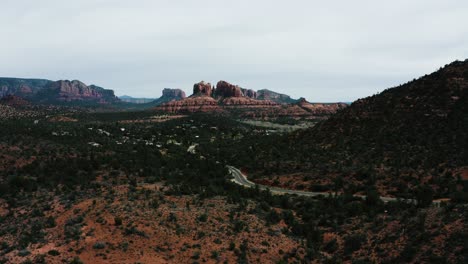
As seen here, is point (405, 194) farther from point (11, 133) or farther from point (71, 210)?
point (11, 133)

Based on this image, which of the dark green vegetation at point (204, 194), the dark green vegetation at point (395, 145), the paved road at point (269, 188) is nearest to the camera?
the dark green vegetation at point (204, 194)

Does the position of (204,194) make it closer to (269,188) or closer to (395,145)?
(269,188)

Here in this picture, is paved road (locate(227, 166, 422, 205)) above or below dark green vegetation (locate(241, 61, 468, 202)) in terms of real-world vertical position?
below

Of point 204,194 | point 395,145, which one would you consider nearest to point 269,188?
point 204,194

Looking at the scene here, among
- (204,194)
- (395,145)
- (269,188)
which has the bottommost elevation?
(269,188)

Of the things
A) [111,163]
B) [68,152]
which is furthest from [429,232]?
[68,152]

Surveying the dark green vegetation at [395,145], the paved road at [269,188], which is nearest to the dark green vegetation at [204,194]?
the paved road at [269,188]

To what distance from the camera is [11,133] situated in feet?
262

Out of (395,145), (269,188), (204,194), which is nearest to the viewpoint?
(204,194)

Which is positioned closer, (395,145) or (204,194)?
(204,194)

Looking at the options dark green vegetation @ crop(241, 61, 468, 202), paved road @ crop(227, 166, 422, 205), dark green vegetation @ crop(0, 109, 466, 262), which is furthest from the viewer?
dark green vegetation @ crop(241, 61, 468, 202)

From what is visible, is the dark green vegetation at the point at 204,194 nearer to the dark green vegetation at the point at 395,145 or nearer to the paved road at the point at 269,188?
the paved road at the point at 269,188

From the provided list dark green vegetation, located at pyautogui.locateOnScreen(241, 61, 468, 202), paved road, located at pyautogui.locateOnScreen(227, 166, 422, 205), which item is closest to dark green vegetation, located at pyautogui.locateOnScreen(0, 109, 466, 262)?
paved road, located at pyautogui.locateOnScreen(227, 166, 422, 205)

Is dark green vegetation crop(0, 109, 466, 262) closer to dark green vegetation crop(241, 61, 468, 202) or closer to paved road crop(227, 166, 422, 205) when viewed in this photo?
paved road crop(227, 166, 422, 205)
